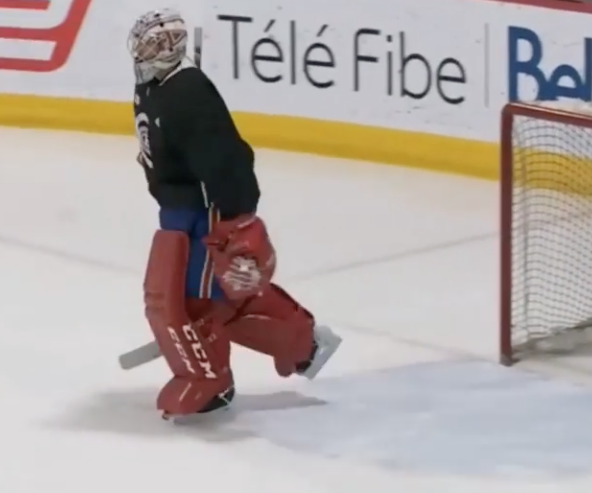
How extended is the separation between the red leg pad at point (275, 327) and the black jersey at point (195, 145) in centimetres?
26

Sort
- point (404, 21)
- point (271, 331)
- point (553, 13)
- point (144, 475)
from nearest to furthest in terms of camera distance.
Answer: point (144, 475) < point (271, 331) < point (553, 13) < point (404, 21)

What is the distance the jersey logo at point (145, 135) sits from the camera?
8.77 feet

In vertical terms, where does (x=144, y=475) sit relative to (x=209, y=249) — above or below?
below

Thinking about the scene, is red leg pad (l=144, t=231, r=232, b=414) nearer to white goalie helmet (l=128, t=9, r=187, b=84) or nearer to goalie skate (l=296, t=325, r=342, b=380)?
goalie skate (l=296, t=325, r=342, b=380)

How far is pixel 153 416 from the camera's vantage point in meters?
2.86

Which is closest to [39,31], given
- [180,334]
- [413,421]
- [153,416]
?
[153,416]

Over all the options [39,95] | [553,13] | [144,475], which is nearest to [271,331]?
[144,475]

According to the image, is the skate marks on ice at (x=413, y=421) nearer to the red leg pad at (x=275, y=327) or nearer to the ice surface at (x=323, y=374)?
the ice surface at (x=323, y=374)

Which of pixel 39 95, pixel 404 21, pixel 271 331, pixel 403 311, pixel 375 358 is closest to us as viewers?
pixel 271 331

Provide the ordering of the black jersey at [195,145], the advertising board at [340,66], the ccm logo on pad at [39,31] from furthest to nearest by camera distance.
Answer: the ccm logo on pad at [39,31]
the advertising board at [340,66]
the black jersey at [195,145]

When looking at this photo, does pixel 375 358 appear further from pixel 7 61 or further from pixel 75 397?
pixel 7 61

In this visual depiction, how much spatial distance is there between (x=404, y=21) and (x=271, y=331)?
7.41 ft

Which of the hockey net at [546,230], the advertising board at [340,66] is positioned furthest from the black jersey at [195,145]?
the advertising board at [340,66]

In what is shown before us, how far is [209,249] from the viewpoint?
2.66 meters
